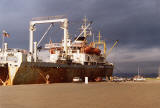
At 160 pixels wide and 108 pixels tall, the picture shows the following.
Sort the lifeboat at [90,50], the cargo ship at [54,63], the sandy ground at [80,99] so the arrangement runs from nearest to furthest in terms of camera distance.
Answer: the sandy ground at [80,99], the cargo ship at [54,63], the lifeboat at [90,50]

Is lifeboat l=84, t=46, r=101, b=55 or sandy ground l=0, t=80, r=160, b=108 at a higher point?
lifeboat l=84, t=46, r=101, b=55

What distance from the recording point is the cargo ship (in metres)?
43.3

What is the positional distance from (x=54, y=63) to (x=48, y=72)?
2.28 metres

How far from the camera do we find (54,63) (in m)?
49.2

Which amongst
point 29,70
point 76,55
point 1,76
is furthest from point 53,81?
point 76,55

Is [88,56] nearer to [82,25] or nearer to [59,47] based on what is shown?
[59,47]

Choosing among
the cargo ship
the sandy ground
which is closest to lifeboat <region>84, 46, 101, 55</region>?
the cargo ship

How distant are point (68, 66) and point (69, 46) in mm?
12922

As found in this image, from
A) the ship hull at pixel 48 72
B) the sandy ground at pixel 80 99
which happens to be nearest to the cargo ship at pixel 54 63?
the ship hull at pixel 48 72

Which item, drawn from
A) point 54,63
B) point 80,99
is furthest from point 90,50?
point 80,99

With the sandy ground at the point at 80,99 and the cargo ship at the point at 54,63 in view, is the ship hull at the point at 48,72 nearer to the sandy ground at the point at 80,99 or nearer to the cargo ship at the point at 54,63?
the cargo ship at the point at 54,63

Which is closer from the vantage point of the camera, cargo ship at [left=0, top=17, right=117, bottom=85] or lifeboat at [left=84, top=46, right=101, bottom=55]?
cargo ship at [left=0, top=17, right=117, bottom=85]

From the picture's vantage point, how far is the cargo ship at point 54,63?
142ft

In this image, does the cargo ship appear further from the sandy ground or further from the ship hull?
the sandy ground
